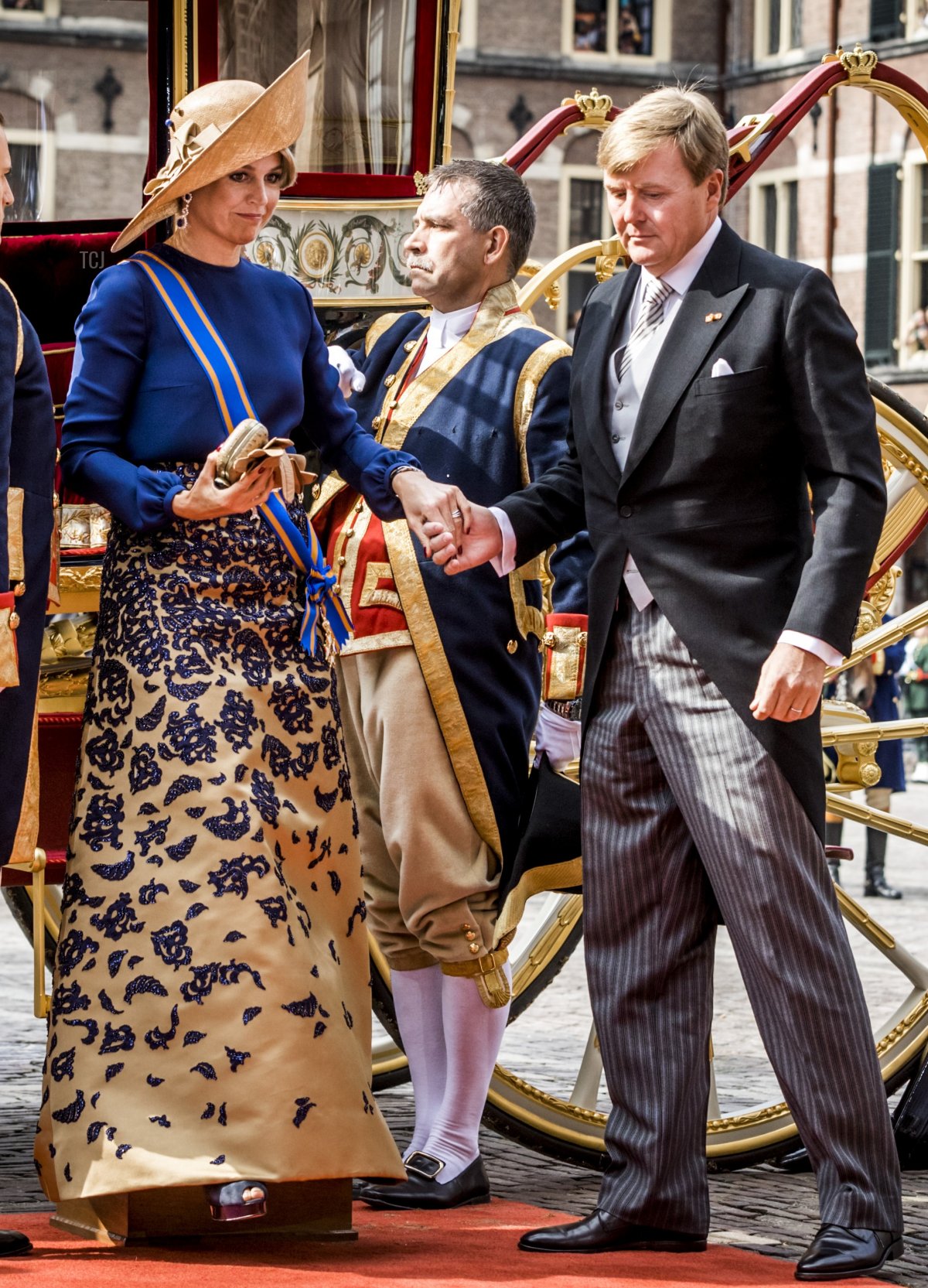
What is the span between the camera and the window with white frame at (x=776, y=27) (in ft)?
81.4

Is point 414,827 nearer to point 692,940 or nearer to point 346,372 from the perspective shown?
point 692,940

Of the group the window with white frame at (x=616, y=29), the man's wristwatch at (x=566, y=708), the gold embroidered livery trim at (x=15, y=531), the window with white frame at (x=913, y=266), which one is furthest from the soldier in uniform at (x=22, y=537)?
the window with white frame at (x=616, y=29)

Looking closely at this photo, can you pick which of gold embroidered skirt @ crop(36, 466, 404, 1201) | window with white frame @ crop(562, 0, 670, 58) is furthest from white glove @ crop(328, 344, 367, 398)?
window with white frame @ crop(562, 0, 670, 58)

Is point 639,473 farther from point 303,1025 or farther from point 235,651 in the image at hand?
point 303,1025

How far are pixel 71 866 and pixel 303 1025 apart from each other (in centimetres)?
43

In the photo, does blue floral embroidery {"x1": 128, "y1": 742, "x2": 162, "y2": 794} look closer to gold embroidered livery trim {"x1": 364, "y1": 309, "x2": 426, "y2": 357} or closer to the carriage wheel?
the carriage wheel

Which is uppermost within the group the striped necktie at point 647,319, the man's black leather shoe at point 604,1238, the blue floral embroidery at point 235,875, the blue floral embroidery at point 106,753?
the striped necktie at point 647,319

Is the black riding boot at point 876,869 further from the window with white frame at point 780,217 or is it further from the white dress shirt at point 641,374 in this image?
the window with white frame at point 780,217

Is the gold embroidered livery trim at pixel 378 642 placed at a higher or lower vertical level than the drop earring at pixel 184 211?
lower

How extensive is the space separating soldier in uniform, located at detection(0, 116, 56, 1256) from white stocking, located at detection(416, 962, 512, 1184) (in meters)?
0.86

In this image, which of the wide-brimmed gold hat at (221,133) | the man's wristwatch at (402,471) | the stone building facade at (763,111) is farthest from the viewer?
the stone building facade at (763,111)

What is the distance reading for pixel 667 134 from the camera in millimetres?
3287

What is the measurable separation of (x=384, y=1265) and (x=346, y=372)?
1537 mm

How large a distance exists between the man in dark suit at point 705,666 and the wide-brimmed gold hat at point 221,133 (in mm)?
500
